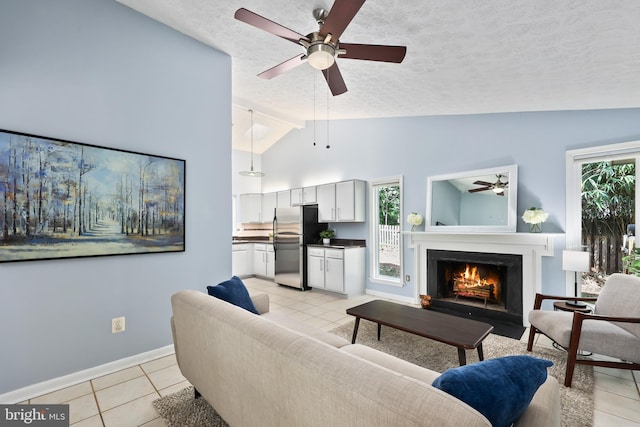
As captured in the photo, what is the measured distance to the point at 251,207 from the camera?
7238mm

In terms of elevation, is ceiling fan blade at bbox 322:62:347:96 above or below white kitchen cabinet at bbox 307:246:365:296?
above

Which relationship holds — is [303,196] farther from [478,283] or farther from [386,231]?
[478,283]

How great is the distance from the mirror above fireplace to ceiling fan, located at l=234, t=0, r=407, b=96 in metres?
2.53

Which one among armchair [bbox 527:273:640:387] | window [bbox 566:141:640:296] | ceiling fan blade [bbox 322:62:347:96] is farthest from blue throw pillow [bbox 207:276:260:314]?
window [bbox 566:141:640:296]

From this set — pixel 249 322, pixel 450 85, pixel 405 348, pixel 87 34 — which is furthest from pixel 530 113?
pixel 87 34

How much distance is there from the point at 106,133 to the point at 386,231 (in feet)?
13.5

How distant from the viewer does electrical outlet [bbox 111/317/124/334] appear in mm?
2613

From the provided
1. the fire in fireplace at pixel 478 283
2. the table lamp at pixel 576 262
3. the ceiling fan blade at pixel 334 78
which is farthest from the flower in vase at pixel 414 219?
the ceiling fan blade at pixel 334 78

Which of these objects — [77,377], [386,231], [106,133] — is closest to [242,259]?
[386,231]

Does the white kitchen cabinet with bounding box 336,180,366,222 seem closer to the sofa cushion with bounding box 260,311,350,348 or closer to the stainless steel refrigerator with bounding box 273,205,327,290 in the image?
the stainless steel refrigerator with bounding box 273,205,327,290

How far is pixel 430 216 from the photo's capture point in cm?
448

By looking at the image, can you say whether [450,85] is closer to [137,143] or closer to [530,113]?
[530,113]

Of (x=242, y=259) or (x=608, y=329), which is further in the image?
(x=242, y=259)

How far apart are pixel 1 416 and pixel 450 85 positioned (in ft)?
14.8
